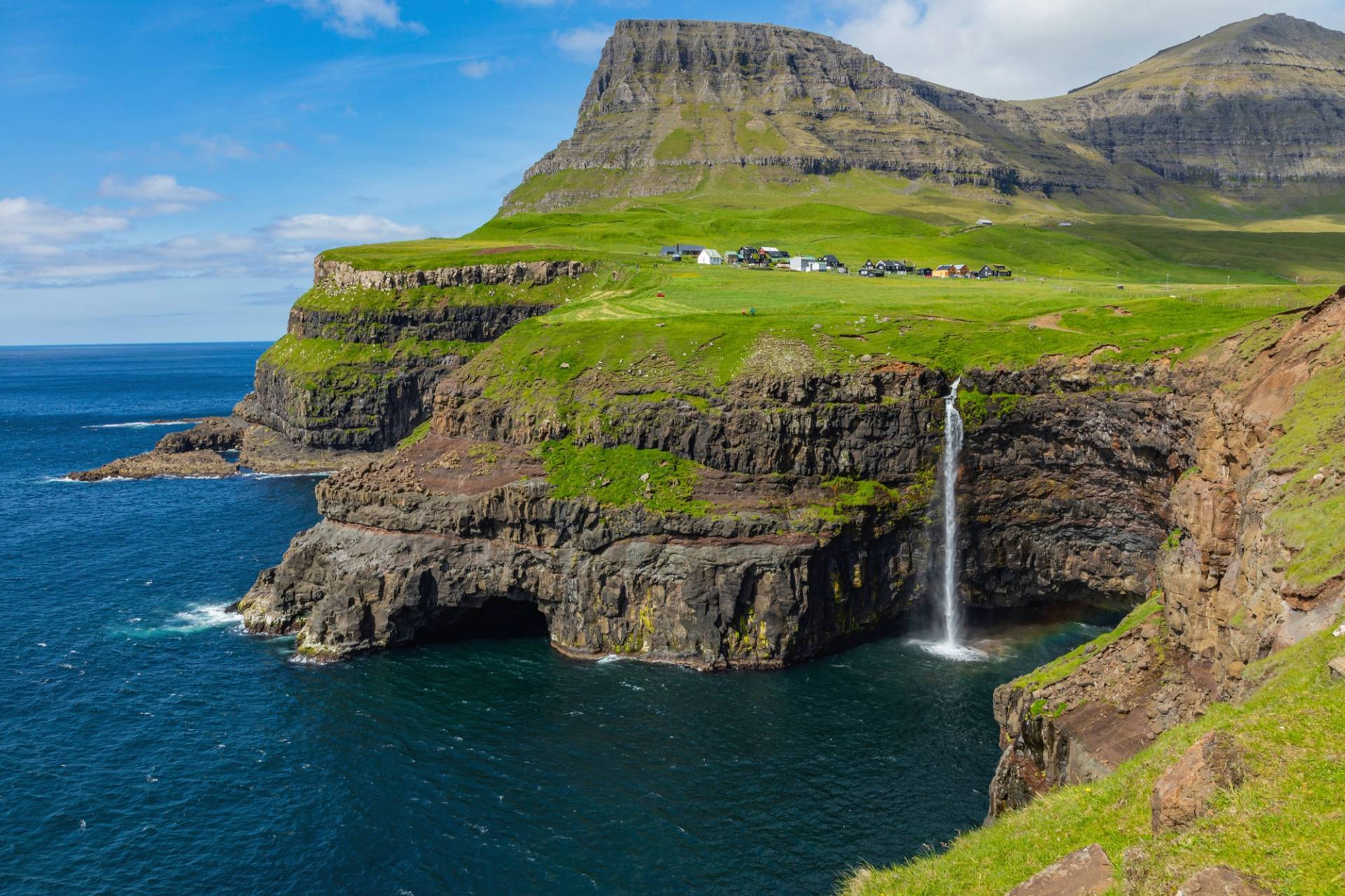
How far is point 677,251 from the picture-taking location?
168000 millimetres

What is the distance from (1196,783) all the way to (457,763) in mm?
48473

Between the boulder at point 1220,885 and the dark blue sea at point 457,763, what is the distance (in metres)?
30.2

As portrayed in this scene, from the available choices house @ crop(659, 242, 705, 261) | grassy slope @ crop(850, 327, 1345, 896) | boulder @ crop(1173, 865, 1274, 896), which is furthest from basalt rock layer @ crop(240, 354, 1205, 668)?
house @ crop(659, 242, 705, 261)

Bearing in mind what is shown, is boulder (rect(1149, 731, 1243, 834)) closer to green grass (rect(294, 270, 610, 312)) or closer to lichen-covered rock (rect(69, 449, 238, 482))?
green grass (rect(294, 270, 610, 312))

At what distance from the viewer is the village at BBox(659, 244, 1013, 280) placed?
153750 mm

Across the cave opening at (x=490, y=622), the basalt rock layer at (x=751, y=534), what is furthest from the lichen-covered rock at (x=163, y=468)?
the cave opening at (x=490, y=622)

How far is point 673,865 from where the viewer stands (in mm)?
47781

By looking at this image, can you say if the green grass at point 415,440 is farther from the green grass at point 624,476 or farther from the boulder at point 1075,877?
the boulder at point 1075,877

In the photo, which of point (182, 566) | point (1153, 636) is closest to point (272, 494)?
point (182, 566)

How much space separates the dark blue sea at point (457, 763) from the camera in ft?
158

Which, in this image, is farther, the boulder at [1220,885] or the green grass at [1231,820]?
the green grass at [1231,820]

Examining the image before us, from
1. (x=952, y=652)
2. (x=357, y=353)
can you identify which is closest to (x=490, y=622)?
(x=952, y=652)

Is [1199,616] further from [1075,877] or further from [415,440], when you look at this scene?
[415,440]

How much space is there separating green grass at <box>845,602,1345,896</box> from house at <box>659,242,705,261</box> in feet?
470
